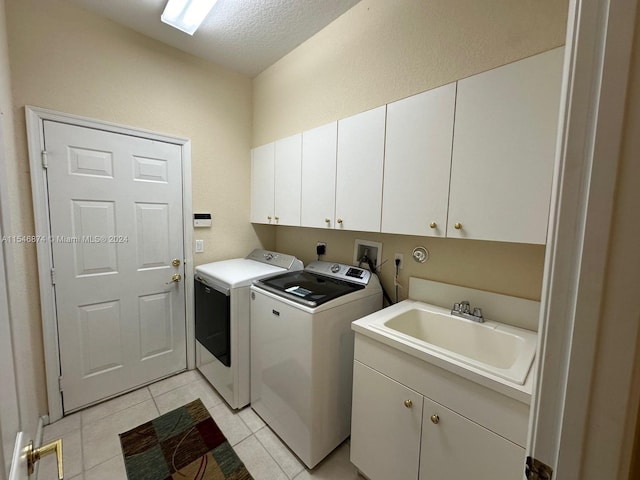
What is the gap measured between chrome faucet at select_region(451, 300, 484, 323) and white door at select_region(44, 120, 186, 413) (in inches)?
84.6

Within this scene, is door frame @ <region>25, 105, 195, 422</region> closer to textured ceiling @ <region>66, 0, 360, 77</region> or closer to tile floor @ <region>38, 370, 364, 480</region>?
tile floor @ <region>38, 370, 364, 480</region>

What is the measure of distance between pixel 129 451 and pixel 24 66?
8.01 feet

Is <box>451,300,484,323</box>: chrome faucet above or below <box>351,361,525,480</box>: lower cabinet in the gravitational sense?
above

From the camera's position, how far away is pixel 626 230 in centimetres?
40

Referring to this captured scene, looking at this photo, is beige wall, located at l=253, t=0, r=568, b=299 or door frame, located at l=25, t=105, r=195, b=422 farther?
door frame, located at l=25, t=105, r=195, b=422

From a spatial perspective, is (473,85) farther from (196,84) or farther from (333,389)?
(196,84)

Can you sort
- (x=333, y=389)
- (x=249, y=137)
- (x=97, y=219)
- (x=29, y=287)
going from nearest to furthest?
(x=333, y=389), (x=29, y=287), (x=97, y=219), (x=249, y=137)

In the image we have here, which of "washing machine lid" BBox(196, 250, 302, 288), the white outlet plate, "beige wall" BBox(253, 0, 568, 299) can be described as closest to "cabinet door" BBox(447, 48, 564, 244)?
"beige wall" BBox(253, 0, 568, 299)

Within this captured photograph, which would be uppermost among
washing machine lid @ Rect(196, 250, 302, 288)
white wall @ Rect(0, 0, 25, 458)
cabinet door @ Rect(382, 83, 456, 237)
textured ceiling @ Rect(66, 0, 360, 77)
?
textured ceiling @ Rect(66, 0, 360, 77)

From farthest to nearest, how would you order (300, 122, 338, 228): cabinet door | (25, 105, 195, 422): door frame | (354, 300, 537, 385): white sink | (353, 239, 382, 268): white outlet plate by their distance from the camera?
(353, 239, 382, 268): white outlet plate → (300, 122, 338, 228): cabinet door → (25, 105, 195, 422): door frame → (354, 300, 537, 385): white sink

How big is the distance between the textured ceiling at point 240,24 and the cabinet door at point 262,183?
0.78 meters

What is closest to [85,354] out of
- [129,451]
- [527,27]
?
[129,451]

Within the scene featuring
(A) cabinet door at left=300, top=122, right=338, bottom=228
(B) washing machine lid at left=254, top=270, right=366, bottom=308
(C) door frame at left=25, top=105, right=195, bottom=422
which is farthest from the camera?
(A) cabinet door at left=300, top=122, right=338, bottom=228

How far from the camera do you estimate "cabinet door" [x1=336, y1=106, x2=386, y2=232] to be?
1515 mm
